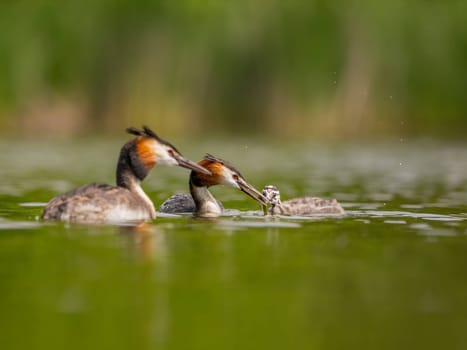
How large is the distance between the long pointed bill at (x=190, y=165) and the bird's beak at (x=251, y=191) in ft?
1.86

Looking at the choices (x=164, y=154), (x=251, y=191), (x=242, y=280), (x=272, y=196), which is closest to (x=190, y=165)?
(x=164, y=154)

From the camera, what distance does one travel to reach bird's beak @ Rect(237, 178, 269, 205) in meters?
14.8

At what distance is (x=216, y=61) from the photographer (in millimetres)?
46312

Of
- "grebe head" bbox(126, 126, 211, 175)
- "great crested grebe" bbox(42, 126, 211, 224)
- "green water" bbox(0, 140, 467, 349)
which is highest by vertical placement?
"grebe head" bbox(126, 126, 211, 175)

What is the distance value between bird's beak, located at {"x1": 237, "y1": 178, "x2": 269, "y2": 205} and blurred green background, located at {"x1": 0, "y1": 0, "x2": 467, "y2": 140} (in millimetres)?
26297

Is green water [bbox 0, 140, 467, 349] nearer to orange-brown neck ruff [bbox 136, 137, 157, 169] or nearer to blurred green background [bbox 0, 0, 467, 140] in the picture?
orange-brown neck ruff [bbox 136, 137, 157, 169]

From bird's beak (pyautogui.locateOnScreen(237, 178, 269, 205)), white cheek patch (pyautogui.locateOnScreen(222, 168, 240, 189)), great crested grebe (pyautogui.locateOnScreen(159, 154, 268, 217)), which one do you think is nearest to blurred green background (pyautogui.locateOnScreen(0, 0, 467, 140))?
bird's beak (pyautogui.locateOnScreen(237, 178, 269, 205))

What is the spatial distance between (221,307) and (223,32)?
120 ft

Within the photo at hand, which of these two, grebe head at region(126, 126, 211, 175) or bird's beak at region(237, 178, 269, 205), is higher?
grebe head at region(126, 126, 211, 175)

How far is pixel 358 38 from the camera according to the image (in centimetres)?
4384

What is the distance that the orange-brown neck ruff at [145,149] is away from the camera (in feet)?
44.8

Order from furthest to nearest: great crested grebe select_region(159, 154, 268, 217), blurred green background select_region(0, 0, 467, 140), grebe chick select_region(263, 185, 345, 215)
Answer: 1. blurred green background select_region(0, 0, 467, 140)
2. grebe chick select_region(263, 185, 345, 215)
3. great crested grebe select_region(159, 154, 268, 217)

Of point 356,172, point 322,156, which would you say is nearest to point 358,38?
point 322,156

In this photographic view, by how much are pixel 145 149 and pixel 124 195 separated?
77cm
